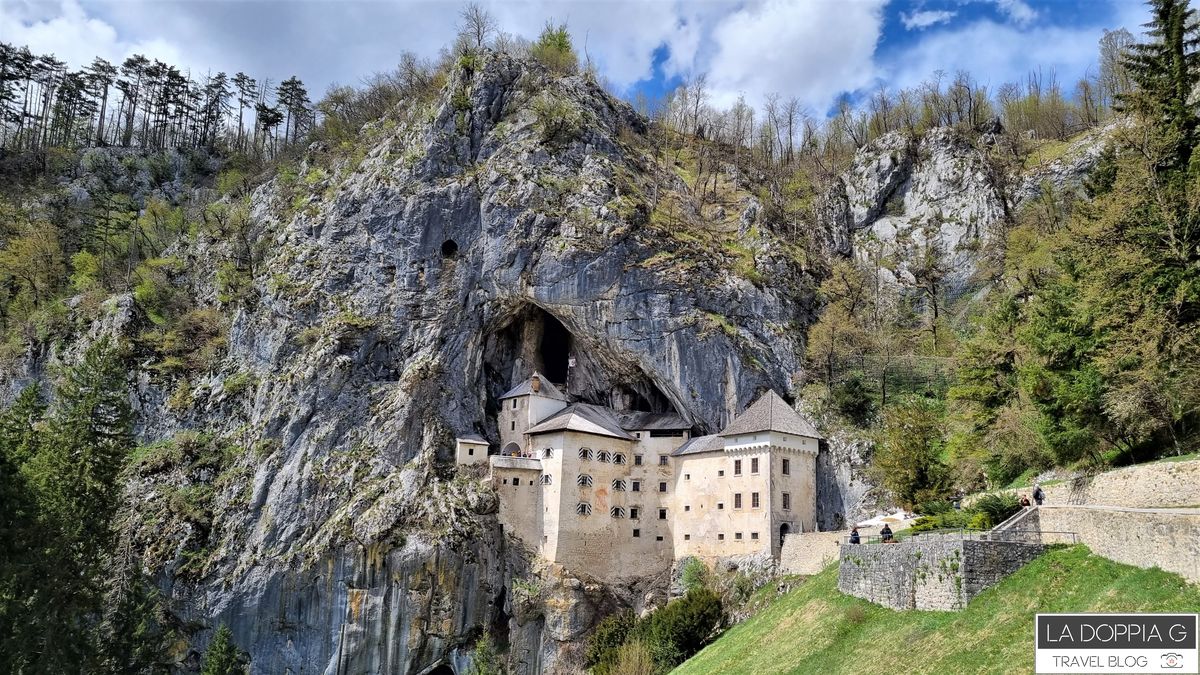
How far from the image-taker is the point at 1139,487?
2791 centimetres

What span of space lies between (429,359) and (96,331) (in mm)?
27774

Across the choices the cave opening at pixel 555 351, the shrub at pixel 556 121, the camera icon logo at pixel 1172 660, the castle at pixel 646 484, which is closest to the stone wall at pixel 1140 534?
the camera icon logo at pixel 1172 660

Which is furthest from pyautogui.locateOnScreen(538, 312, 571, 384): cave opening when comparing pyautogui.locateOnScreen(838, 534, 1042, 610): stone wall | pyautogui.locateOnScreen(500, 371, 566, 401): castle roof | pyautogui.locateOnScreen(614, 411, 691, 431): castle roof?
pyautogui.locateOnScreen(838, 534, 1042, 610): stone wall

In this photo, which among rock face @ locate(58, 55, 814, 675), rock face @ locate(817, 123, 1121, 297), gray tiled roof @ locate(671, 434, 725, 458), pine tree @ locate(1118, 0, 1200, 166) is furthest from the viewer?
rock face @ locate(817, 123, 1121, 297)

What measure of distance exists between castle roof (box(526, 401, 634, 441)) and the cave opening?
18.4 feet

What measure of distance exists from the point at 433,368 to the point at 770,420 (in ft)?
70.7

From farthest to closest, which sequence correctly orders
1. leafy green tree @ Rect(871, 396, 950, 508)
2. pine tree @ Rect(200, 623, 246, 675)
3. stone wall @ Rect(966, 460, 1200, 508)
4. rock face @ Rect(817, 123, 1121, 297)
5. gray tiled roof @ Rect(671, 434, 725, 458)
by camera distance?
rock face @ Rect(817, 123, 1121, 297) → gray tiled roof @ Rect(671, 434, 725, 458) → pine tree @ Rect(200, 623, 246, 675) → leafy green tree @ Rect(871, 396, 950, 508) → stone wall @ Rect(966, 460, 1200, 508)

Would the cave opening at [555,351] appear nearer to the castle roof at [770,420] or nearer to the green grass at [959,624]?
the castle roof at [770,420]

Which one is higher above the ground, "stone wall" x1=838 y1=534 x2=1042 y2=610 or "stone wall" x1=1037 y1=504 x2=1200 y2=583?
"stone wall" x1=1037 y1=504 x2=1200 y2=583

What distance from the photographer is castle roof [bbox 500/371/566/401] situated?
58.6m

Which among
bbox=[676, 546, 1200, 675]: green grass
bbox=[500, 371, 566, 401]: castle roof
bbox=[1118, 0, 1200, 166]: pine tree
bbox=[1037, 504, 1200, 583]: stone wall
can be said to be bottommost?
bbox=[676, 546, 1200, 675]: green grass

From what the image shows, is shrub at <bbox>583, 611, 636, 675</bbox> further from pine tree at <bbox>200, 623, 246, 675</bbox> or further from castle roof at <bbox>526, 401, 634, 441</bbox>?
pine tree at <bbox>200, 623, 246, 675</bbox>

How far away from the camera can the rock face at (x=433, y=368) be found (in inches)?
1998

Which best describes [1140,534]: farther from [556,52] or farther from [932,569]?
[556,52]
